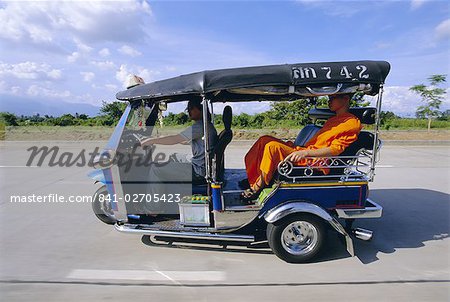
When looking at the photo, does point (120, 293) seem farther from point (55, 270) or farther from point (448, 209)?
point (448, 209)

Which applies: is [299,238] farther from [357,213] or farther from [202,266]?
[202,266]

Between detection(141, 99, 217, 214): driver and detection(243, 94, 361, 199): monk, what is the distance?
600mm

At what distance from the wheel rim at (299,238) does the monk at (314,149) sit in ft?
1.87

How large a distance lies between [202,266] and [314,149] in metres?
1.79

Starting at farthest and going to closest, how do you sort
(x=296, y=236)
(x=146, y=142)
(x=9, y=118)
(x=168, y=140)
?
(x=9, y=118) → (x=146, y=142) → (x=168, y=140) → (x=296, y=236)

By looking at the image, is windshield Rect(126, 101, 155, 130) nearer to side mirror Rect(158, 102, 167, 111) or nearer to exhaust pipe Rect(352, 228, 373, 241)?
side mirror Rect(158, 102, 167, 111)

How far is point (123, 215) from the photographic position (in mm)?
3898

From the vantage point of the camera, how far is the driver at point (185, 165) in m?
3.75

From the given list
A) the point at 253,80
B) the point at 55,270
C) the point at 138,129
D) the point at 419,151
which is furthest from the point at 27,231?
the point at 419,151

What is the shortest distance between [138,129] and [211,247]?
1823 mm

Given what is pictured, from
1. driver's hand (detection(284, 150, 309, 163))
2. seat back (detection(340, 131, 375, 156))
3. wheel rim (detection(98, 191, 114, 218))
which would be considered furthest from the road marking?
seat back (detection(340, 131, 375, 156))

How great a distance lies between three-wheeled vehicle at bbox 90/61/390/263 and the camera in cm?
324

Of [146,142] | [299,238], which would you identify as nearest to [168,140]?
[146,142]

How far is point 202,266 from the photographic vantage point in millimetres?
3342
